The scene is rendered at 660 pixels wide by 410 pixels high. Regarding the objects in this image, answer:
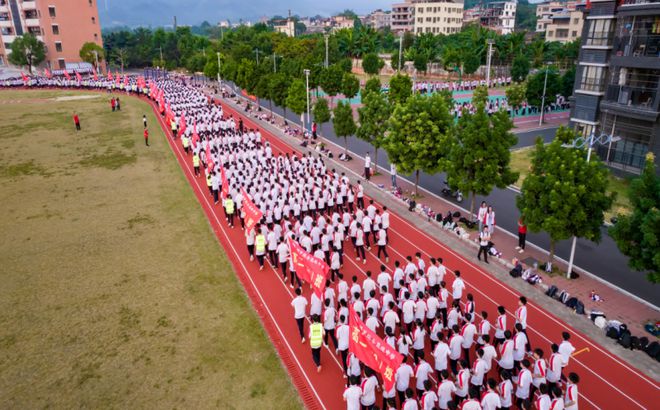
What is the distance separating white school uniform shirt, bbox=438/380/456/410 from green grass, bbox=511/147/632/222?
38.0 feet

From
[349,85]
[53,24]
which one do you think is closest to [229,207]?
[349,85]

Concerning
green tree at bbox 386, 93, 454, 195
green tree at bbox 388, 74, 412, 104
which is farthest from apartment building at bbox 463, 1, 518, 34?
green tree at bbox 386, 93, 454, 195

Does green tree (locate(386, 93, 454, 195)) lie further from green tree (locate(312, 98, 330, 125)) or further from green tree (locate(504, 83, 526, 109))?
green tree (locate(504, 83, 526, 109))

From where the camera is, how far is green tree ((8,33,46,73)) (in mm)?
70750

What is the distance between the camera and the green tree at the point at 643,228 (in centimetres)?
1131

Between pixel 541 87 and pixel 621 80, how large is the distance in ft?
50.5

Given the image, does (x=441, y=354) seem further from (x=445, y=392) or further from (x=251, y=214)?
(x=251, y=214)

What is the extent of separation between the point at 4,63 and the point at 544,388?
99.9 metres

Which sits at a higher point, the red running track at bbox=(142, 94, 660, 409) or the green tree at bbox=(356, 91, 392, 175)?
the green tree at bbox=(356, 91, 392, 175)

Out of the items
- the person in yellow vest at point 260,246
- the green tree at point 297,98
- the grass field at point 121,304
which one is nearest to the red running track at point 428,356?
the person in yellow vest at point 260,246

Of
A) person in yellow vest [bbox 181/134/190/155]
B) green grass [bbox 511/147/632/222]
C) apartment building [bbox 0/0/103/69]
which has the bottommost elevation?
green grass [bbox 511/147/632/222]

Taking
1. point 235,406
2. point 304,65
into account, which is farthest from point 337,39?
point 235,406

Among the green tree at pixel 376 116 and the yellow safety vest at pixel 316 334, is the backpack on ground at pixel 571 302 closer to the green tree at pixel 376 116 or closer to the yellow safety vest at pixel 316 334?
the yellow safety vest at pixel 316 334

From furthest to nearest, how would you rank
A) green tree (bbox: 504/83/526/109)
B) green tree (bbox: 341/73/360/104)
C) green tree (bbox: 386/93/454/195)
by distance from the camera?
green tree (bbox: 341/73/360/104) < green tree (bbox: 504/83/526/109) < green tree (bbox: 386/93/454/195)
